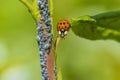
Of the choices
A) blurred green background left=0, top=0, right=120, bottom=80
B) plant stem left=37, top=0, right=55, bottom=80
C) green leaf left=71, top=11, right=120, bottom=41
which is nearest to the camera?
plant stem left=37, top=0, right=55, bottom=80

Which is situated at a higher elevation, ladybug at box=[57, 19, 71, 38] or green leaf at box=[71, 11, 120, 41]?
green leaf at box=[71, 11, 120, 41]

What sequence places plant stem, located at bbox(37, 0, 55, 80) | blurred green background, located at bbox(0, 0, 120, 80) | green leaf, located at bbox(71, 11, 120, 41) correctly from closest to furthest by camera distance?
plant stem, located at bbox(37, 0, 55, 80), green leaf, located at bbox(71, 11, 120, 41), blurred green background, located at bbox(0, 0, 120, 80)

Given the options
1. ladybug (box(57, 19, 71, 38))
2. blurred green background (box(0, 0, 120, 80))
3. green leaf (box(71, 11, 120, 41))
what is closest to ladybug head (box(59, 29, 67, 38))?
ladybug (box(57, 19, 71, 38))

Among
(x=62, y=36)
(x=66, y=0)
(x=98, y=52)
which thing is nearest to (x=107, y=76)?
(x=98, y=52)

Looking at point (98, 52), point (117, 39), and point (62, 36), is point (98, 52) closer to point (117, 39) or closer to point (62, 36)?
point (117, 39)

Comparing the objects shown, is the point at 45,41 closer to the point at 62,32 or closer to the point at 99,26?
the point at 62,32

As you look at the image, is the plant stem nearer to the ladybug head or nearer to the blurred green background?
the ladybug head
